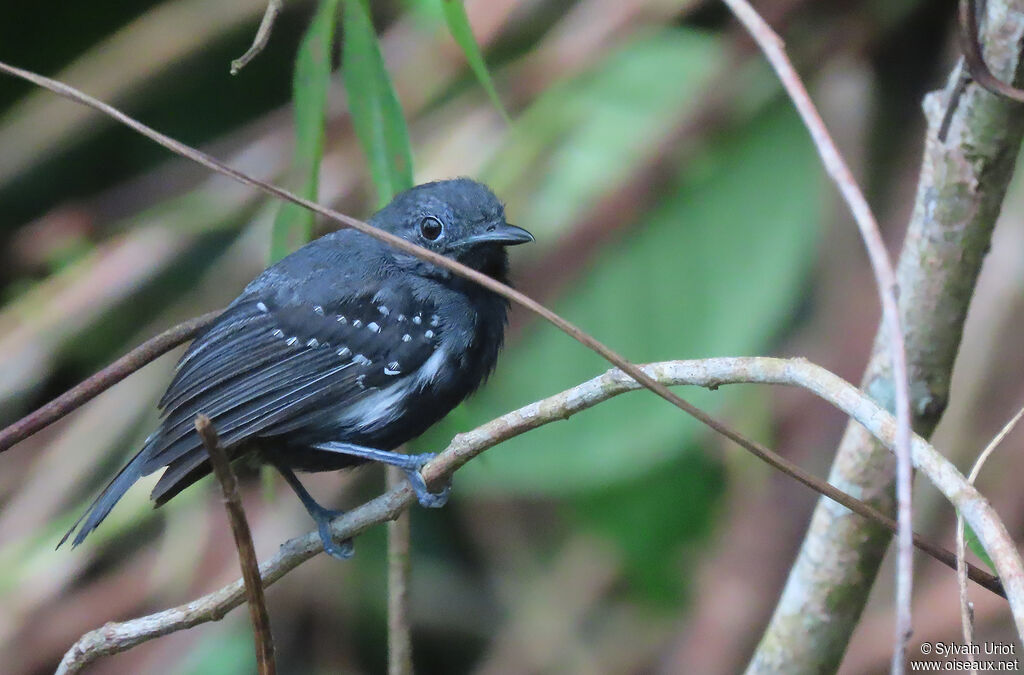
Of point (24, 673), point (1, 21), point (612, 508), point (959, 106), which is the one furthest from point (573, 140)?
point (24, 673)

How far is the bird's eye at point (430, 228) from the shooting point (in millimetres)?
2947

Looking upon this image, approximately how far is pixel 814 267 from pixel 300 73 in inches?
102

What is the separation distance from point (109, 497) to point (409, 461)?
2.08 feet

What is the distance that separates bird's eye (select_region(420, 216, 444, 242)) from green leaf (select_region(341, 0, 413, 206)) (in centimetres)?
48

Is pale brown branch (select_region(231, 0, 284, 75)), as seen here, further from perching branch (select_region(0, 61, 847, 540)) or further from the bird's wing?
the bird's wing

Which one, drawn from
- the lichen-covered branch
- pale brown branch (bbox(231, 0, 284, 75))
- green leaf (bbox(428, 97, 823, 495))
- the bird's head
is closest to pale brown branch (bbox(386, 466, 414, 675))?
the bird's head

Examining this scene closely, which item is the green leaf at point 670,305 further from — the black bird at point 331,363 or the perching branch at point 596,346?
the perching branch at point 596,346

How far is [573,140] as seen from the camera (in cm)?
407

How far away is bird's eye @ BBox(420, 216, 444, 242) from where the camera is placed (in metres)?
2.95

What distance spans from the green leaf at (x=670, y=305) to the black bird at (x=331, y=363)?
1.02 metres

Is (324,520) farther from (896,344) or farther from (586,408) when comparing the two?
(896,344)

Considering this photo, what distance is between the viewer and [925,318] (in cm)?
217

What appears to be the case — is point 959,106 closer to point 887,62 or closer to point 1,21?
point 887,62

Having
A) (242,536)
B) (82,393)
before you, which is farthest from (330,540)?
(242,536)
